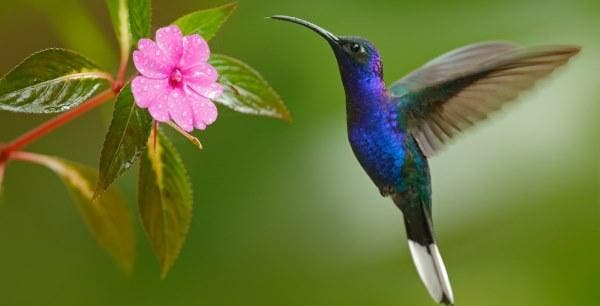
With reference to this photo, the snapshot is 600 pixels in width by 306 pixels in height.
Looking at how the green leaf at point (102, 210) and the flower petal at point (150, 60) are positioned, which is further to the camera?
the green leaf at point (102, 210)

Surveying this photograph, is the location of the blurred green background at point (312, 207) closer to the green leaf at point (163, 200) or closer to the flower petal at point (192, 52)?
the green leaf at point (163, 200)

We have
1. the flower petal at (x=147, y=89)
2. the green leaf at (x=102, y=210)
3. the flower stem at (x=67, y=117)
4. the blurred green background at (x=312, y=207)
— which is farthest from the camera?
the blurred green background at (x=312, y=207)

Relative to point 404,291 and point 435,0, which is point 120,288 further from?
point 435,0

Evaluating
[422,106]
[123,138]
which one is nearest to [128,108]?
[123,138]

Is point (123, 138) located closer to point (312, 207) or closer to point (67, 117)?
point (67, 117)

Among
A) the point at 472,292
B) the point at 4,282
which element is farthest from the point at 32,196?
the point at 472,292

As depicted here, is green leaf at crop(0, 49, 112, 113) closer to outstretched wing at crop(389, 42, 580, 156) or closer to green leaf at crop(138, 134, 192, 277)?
green leaf at crop(138, 134, 192, 277)

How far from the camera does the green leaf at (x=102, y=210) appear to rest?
2.92 ft

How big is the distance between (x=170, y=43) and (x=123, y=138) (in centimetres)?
8

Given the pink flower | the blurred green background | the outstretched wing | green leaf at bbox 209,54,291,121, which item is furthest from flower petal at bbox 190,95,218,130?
the blurred green background

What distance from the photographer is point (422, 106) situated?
0.78 meters

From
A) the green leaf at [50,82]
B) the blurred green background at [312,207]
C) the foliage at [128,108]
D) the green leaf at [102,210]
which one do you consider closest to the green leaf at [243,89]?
the foliage at [128,108]

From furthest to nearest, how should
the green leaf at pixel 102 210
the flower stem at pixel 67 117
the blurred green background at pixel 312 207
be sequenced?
the blurred green background at pixel 312 207 < the green leaf at pixel 102 210 < the flower stem at pixel 67 117

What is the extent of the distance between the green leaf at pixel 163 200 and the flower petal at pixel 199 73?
0.15 meters
